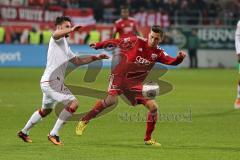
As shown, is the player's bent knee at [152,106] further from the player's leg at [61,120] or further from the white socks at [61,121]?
the white socks at [61,121]

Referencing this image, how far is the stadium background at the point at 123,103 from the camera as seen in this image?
11.6 m

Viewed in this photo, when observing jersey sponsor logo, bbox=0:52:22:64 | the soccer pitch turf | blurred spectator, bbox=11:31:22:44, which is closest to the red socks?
the soccer pitch turf

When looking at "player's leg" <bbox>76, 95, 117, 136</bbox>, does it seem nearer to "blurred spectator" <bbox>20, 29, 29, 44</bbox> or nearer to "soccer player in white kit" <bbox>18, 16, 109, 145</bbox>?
"soccer player in white kit" <bbox>18, 16, 109, 145</bbox>

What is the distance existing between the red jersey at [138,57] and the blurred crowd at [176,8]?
2479 centimetres

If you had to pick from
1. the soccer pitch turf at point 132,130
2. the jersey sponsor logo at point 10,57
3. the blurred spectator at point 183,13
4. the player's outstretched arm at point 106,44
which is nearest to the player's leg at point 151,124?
the soccer pitch turf at point 132,130

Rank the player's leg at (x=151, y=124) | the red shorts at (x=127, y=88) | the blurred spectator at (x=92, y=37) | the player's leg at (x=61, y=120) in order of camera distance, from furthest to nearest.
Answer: the blurred spectator at (x=92, y=37), the red shorts at (x=127, y=88), the player's leg at (x=151, y=124), the player's leg at (x=61, y=120)

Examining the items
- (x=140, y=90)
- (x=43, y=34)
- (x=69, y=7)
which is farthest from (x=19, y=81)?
(x=140, y=90)

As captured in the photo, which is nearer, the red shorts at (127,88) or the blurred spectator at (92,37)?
the red shorts at (127,88)

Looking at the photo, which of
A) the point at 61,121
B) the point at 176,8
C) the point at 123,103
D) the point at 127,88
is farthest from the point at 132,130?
the point at 176,8

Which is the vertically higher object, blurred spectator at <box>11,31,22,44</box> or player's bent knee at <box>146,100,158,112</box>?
player's bent knee at <box>146,100,158,112</box>

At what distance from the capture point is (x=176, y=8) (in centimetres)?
3903

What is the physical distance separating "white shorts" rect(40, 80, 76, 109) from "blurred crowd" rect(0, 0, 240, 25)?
82.9ft

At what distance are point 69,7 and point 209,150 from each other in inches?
1054

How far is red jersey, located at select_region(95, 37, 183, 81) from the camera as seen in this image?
40.4 feet
